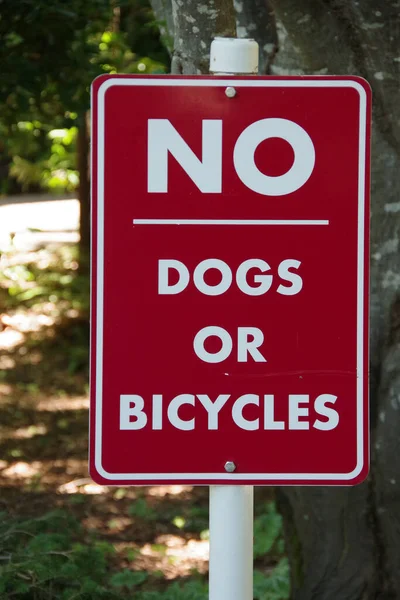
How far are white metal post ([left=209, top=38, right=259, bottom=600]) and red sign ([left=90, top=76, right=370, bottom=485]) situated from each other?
0.04 meters

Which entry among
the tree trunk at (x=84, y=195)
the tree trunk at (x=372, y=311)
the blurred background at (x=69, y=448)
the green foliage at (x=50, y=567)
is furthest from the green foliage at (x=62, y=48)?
the tree trunk at (x=84, y=195)

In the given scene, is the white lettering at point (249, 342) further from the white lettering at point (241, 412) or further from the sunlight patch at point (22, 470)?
the sunlight patch at point (22, 470)

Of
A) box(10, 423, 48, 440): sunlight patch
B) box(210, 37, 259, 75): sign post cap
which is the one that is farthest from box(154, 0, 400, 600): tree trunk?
box(10, 423, 48, 440): sunlight patch

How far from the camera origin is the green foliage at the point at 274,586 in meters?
4.52

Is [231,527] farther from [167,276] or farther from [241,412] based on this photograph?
[167,276]

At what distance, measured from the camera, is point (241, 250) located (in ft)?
6.06

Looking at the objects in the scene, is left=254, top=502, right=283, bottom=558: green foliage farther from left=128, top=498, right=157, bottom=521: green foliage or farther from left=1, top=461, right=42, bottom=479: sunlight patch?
left=1, top=461, right=42, bottom=479: sunlight patch

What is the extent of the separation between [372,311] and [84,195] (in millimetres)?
7888

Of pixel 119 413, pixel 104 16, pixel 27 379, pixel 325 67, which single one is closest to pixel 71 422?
pixel 27 379

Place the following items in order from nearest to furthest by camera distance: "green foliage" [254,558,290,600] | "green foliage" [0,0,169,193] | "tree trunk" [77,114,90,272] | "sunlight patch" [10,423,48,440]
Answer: "green foliage" [254,558,290,600], "green foliage" [0,0,169,193], "sunlight patch" [10,423,48,440], "tree trunk" [77,114,90,272]

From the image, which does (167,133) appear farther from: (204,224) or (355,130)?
(355,130)

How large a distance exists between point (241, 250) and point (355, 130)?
323mm

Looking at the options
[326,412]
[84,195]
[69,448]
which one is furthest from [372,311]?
A: [84,195]

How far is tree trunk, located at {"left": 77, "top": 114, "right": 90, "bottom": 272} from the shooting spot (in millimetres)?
10750
